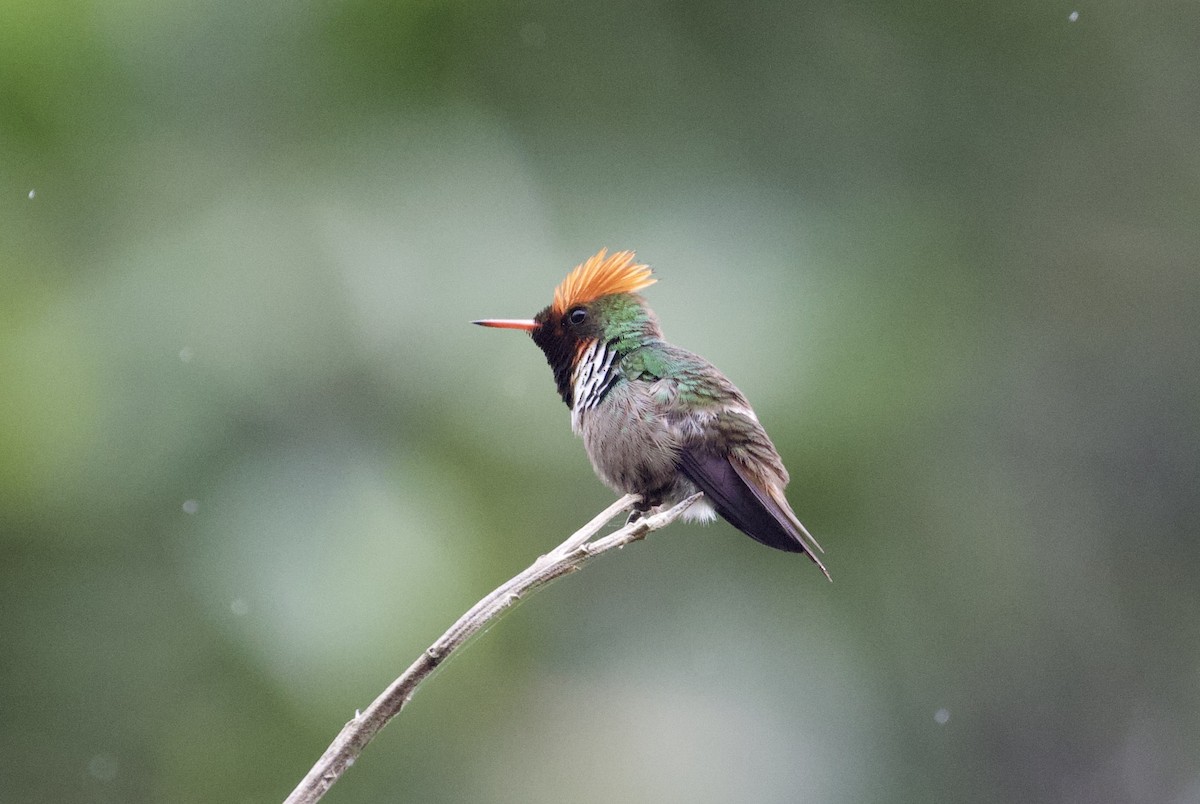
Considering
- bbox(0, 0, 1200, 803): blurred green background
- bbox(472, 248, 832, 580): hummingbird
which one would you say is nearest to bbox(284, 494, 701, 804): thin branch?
bbox(472, 248, 832, 580): hummingbird

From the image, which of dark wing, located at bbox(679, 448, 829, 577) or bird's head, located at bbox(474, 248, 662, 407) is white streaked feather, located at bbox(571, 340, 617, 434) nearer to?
bird's head, located at bbox(474, 248, 662, 407)

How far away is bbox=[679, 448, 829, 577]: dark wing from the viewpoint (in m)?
2.91

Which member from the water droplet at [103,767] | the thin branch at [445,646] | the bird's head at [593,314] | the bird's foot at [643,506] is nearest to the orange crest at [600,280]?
the bird's head at [593,314]

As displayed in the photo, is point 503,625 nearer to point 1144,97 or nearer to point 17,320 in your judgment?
point 17,320

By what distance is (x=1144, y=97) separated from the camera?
7508 millimetres

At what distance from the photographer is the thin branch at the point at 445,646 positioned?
151cm

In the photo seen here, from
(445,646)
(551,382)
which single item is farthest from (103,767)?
(445,646)

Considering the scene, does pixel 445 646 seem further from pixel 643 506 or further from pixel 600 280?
pixel 600 280

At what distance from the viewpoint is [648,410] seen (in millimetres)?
3330

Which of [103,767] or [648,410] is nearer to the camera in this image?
[648,410]

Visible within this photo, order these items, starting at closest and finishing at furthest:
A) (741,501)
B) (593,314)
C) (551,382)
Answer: (741,501) → (593,314) → (551,382)

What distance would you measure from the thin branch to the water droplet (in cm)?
451

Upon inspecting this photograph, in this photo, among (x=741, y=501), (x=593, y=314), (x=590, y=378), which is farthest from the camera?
(x=593, y=314)

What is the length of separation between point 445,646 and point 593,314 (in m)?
2.02
